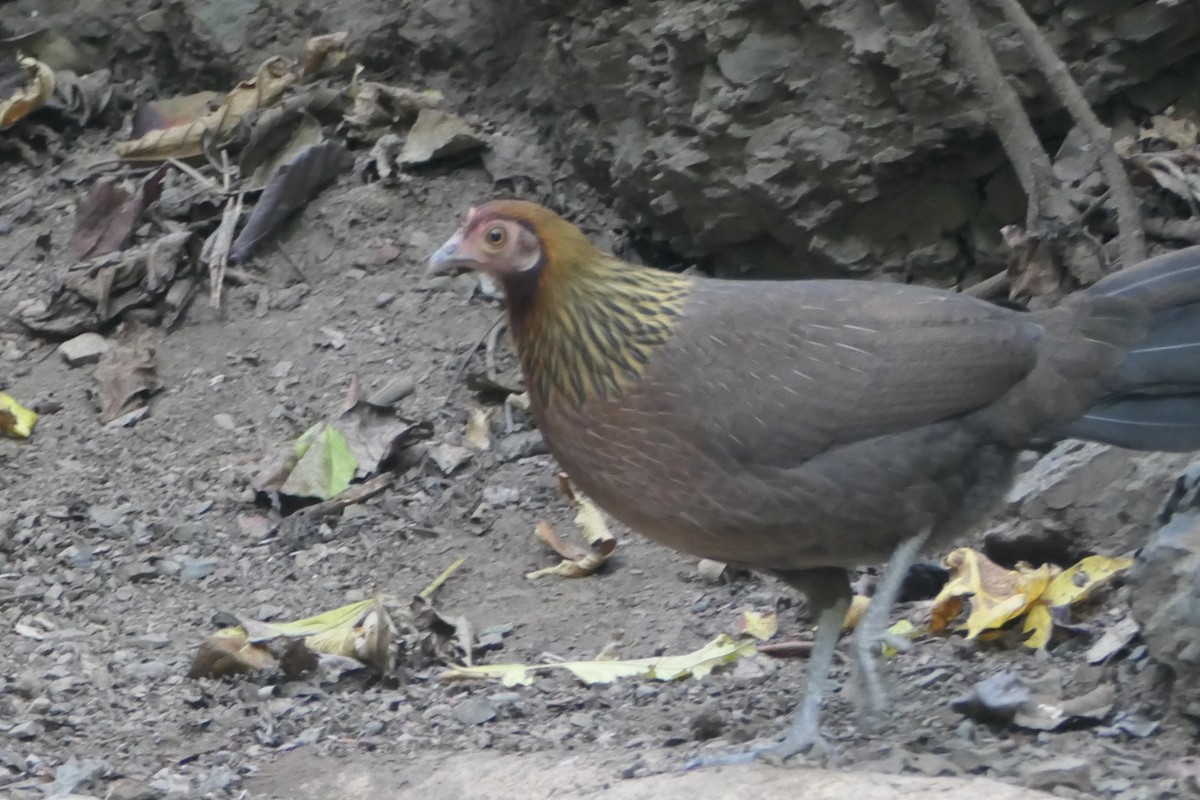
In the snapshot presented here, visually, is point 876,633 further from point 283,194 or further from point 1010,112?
point 283,194

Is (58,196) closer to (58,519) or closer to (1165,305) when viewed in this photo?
(58,519)

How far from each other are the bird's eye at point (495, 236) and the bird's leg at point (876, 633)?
4.19 feet

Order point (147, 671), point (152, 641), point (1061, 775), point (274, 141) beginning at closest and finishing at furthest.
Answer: point (1061, 775), point (147, 671), point (152, 641), point (274, 141)

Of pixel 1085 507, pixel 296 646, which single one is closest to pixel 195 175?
pixel 296 646

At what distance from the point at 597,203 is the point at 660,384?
3.57 m

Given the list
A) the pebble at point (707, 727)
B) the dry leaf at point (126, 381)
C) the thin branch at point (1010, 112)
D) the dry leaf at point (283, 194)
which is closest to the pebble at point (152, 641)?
the dry leaf at point (126, 381)

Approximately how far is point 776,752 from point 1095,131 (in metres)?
2.95

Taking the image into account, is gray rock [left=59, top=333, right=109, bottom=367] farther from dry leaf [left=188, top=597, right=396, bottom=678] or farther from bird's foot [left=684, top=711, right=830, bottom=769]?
bird's foot [left=684, top=711, right=830, bottom=769]

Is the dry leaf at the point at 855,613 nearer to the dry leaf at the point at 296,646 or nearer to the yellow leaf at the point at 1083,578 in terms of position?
the yellow leaf at the point at 1083,578

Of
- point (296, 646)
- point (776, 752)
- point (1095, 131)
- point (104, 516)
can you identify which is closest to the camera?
point (776, 752)

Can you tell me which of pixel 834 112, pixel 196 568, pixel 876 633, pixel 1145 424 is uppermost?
pixel 834 112

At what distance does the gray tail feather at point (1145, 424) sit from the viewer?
361cm

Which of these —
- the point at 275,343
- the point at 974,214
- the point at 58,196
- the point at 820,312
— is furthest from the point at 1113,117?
the point at 58,196

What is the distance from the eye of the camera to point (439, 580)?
5.17 metres
